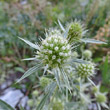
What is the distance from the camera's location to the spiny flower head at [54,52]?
109 cm

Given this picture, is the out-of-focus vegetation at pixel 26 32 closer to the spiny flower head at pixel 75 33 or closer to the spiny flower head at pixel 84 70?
the spiny flower head at pixel 84 70

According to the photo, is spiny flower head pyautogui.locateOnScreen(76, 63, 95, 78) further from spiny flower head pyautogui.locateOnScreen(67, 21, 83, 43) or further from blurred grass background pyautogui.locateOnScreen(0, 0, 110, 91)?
blurred grass background pyautogui.locateOnScreen(0, 0, 110, 91)

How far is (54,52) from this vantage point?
1103 mm

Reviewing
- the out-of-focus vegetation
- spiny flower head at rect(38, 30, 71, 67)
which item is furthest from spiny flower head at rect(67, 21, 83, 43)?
the out-of-focus vegetation

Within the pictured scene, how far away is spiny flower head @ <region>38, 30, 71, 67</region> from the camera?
43.0 inches

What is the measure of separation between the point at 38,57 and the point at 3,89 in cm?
190

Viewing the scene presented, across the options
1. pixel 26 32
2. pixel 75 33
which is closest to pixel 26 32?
pixel 26 32

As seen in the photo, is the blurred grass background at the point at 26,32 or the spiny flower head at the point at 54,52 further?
the blurred grass background at the point at 26,32

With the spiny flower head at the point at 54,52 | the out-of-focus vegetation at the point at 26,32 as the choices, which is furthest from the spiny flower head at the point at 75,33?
the out-of-focus vegetation at the point at 26,32

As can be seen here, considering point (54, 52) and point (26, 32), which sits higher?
point (26, 32)

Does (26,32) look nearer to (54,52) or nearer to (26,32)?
(26,32)

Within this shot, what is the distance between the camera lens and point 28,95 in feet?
8.40

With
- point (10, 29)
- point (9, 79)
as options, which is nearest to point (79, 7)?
point (10, 29)

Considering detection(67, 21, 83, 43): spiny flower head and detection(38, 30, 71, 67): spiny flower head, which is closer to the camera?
detection(38, 30, 71, 67): spiny flower head
